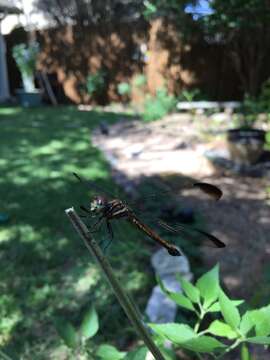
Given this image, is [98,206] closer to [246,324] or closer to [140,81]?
[246,324]

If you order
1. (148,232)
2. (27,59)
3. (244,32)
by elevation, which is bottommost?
(148,232)

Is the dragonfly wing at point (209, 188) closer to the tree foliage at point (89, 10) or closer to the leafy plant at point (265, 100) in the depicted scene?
the leafy plant at point (265, 100)

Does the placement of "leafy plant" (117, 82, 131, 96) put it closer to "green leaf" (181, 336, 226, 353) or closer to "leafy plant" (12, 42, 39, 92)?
"leafy plant" (12, 42, 39, 92)

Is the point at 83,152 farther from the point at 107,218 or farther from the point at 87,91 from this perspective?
the point at 87,91

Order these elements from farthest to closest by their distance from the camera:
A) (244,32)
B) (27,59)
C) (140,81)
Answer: (27,59) < (140,81) < (244,32)

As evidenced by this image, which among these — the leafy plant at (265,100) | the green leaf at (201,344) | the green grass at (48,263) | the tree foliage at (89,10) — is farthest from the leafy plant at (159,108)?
the green leaf at (201,344)

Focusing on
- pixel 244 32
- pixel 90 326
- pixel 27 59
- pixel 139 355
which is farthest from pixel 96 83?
pixel 139 355

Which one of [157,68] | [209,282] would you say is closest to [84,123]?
[157,68]
